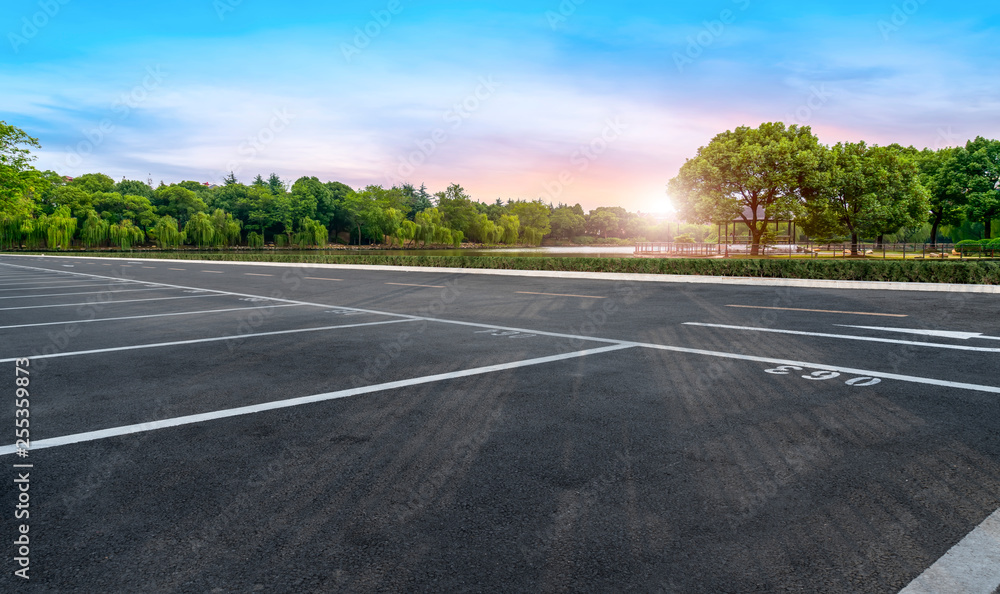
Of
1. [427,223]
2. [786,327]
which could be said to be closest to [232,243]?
[427,223]

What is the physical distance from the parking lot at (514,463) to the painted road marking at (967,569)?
1 cm

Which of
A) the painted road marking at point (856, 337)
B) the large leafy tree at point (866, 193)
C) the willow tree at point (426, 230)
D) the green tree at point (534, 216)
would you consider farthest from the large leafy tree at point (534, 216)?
the painted road marking at point (856, 337)

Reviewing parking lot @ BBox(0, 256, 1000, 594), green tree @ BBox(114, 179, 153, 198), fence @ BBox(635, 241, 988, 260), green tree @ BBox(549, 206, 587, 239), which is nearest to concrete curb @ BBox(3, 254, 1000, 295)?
parking lot @ BBox(0, 256, 1000, 594)

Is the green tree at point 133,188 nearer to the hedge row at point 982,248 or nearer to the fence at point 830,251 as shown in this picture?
the fence at point 830,251

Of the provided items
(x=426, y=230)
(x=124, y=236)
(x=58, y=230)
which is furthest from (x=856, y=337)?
(x=426, y=230)

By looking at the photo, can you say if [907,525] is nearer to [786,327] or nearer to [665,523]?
[665,523]

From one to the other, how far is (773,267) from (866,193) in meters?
30.2

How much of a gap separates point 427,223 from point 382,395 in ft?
371

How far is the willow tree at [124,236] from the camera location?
8919 cm

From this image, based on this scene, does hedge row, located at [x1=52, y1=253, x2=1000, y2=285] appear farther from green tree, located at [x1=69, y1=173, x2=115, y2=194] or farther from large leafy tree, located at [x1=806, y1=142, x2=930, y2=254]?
green tree, located at [x1=69, y1=173, x2=115, y2=194]

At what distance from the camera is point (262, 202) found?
111 metres

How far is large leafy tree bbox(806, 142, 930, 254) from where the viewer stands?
43875 mm

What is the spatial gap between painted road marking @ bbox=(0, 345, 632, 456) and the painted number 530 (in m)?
2.35

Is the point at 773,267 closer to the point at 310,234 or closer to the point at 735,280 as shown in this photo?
the point at 735,280
